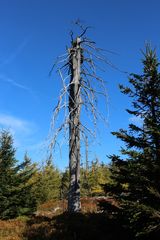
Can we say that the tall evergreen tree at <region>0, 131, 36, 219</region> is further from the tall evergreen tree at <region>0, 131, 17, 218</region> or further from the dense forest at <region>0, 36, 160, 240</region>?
the dense forest at <region>0, 36, 160, 240</region>

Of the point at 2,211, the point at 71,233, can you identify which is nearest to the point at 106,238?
the point at 71,233

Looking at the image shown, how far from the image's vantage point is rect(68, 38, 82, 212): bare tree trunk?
1502cm

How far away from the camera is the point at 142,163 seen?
36.7 feet

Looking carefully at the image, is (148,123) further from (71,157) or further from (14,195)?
(14,195)

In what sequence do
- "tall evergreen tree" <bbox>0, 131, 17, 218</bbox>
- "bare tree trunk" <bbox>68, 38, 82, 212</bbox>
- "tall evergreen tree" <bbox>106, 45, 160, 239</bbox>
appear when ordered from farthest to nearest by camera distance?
"tall evergreen tree" <bbox>0, 131, 17, 218</bbox>, "bare tree trunk" <bbox>68, 38, 82, 212</bbox>, "tall evergreen tree" <bbox>106, 45, 160, 239</bbox>

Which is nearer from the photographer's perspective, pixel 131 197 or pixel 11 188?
pixel 131 197

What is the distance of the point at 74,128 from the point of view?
15547mm

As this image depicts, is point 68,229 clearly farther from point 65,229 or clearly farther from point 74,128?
point 74,128

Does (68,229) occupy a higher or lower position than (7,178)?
lower

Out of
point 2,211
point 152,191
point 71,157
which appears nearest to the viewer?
point 152,191

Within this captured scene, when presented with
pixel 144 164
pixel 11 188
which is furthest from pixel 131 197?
pixel 11 188

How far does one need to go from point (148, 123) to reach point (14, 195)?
55.6ft

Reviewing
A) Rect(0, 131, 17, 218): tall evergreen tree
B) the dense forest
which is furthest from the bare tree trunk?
Rect(0, 131, 17, 218): tall evergreen tree

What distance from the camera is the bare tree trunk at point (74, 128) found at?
49.3ft
